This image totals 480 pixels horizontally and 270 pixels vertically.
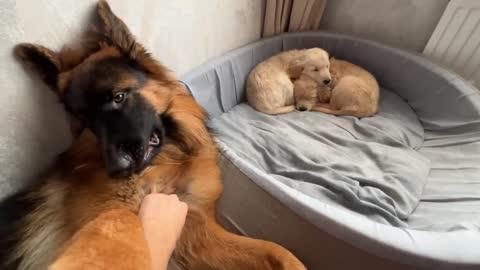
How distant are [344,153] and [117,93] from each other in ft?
4.51

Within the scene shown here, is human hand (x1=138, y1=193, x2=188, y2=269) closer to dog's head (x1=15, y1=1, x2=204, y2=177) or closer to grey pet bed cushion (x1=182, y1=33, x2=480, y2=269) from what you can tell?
dog's head (x1=15, y1=1, x2=204, y2=177)

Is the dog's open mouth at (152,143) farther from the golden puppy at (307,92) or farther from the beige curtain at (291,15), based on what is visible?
the beige curtain at (291,15)

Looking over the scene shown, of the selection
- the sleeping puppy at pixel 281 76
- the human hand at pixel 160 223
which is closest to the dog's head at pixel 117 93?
the human hand at pixel 160 223

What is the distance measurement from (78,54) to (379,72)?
83.7 inches

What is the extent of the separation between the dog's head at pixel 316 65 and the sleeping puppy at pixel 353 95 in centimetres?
11

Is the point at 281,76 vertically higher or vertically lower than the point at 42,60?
lower

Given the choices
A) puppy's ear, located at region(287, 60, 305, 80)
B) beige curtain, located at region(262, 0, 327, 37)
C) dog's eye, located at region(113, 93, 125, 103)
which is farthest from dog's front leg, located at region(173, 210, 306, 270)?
beige curtain, located at region(262, 0, 327, 37)

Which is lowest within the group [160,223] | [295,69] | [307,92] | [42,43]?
[307,92]

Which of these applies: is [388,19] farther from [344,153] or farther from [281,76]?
[344,153]

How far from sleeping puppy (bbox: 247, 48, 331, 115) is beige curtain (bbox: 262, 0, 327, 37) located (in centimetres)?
29

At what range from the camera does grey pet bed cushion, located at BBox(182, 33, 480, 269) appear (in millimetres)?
1077

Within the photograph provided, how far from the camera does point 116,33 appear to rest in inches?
44.6

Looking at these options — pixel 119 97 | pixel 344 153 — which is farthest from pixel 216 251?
pixel 344 153

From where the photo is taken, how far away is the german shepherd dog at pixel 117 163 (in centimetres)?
97
